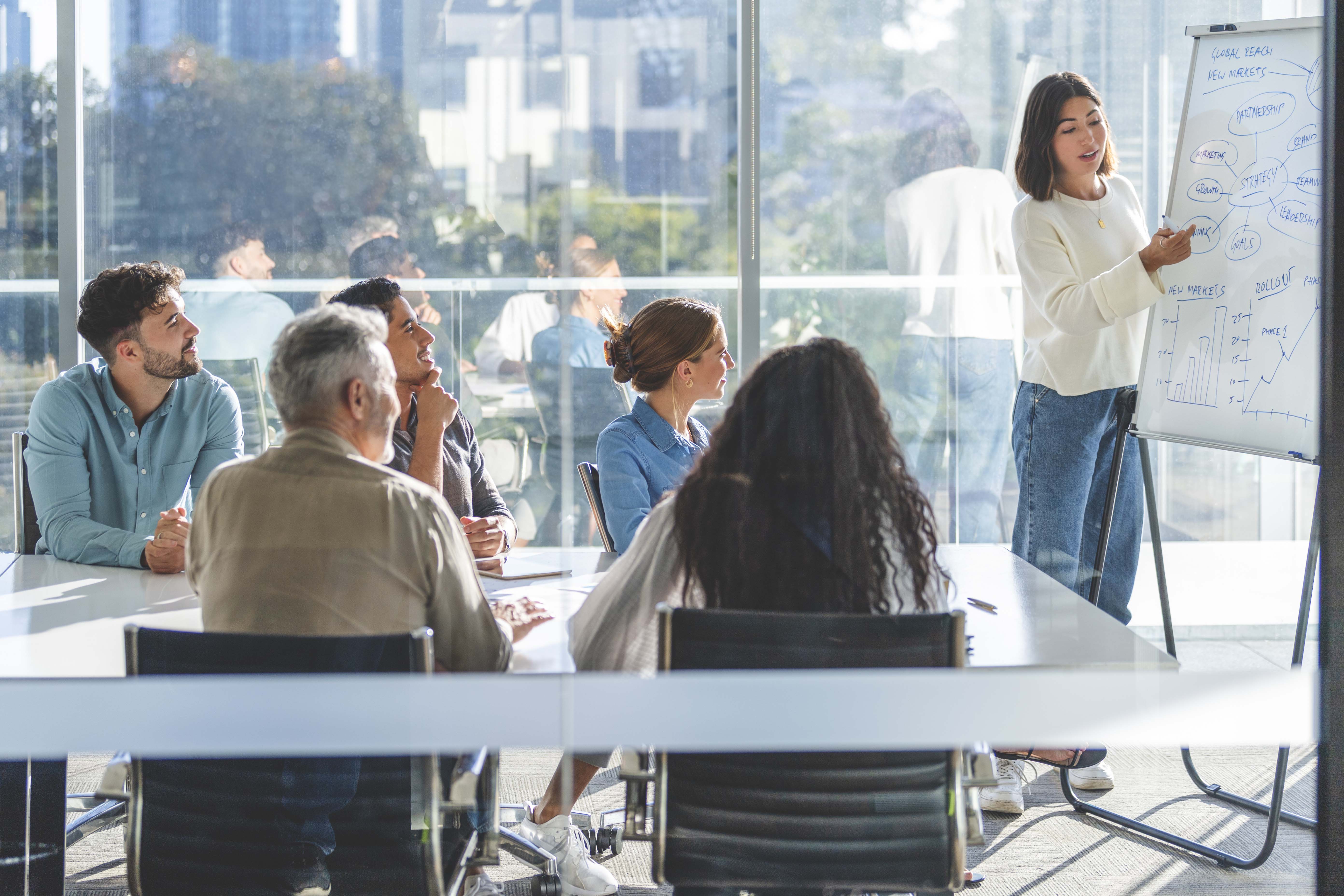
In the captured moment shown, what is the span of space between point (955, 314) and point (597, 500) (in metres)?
1.15

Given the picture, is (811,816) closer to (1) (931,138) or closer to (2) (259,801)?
(2) (259,801)

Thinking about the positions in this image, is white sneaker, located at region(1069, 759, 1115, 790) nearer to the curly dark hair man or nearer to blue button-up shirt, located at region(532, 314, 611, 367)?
blue button-up shirt, located at region(532, 314, 611, 367)

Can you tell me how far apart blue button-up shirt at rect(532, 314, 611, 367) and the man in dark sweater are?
3.01 feet

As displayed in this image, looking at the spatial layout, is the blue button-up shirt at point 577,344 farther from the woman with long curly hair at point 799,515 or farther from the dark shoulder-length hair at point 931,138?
the woman with long curly hair at point 799,515

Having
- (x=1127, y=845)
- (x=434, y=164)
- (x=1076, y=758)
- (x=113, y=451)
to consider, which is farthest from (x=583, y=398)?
(x=1127, y=845)

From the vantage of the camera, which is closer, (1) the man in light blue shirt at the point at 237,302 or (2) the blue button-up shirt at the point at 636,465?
(2) the blue button-up shirt at the point at 636,465

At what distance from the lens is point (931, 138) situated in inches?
139

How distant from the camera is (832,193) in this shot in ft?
11.6

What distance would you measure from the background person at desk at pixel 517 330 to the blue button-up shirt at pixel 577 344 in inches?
0.9

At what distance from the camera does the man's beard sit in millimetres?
2617

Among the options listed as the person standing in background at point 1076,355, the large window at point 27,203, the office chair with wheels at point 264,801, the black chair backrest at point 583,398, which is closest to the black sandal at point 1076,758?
the person standing in background at point 1076,355

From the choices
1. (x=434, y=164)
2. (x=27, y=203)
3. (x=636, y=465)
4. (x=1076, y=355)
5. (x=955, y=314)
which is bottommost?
(x=636, y=465)

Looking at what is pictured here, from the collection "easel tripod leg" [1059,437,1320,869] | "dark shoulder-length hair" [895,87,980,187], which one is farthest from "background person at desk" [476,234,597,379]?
"easel tripod leg" [1059,437,1320,869]

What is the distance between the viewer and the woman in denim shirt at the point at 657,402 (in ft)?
7.97
